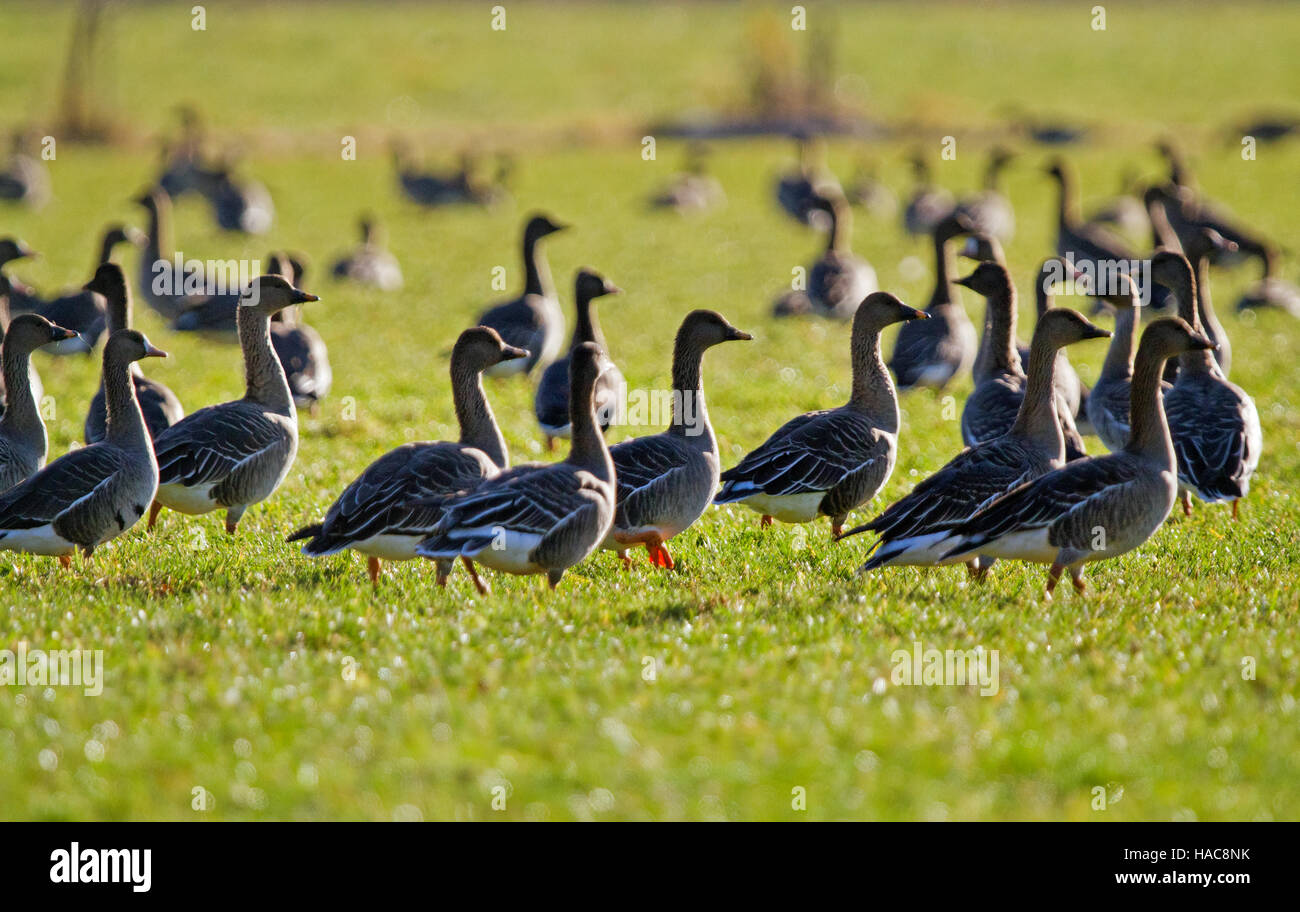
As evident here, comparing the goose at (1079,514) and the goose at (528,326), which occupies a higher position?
the goose at (528,326)

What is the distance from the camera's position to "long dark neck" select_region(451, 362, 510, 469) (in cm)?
1055

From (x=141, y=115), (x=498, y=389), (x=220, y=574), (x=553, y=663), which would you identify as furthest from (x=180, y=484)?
(x=141, y=115)

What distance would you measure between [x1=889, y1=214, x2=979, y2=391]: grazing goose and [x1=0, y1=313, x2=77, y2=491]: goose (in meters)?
10.2

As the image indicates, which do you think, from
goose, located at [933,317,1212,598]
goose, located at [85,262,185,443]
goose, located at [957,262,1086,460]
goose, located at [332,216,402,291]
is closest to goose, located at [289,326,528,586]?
goose, located at [85,262,185,443]

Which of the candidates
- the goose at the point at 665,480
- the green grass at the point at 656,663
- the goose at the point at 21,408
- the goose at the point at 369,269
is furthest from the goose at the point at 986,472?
the goose at the point at 369,269

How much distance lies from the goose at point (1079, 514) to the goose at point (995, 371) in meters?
2.50

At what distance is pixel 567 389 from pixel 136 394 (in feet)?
14.6

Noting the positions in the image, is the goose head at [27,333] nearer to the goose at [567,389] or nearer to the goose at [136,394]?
the goose at [136,394]

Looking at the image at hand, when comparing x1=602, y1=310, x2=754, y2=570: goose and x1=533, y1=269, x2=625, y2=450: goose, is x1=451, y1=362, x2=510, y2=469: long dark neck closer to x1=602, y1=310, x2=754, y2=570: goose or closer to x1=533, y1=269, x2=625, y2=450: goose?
x1=602, y1=310, x2=754, y2=570: goose

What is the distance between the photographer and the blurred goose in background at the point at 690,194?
46344 mm
